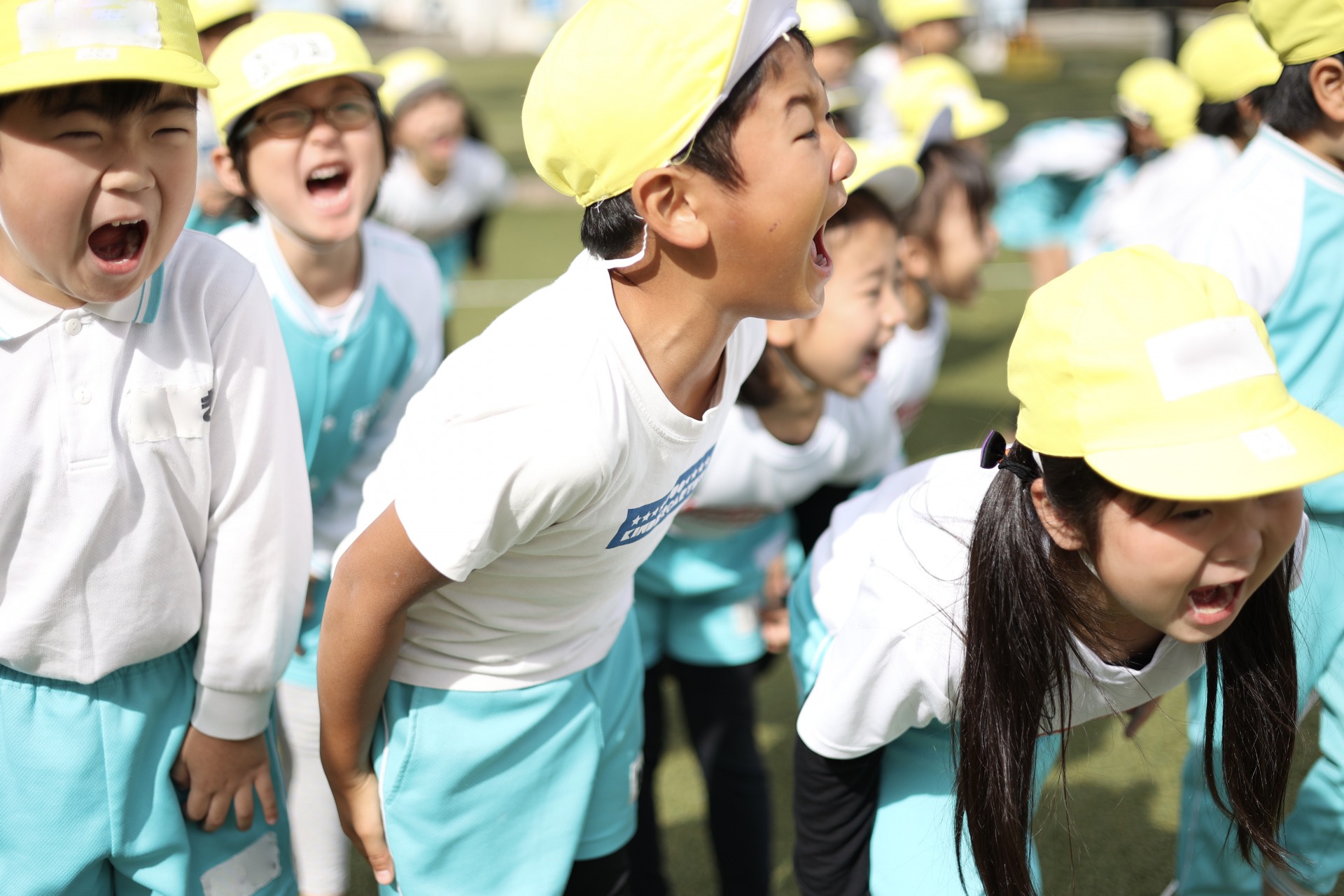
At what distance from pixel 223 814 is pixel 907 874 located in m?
1.01

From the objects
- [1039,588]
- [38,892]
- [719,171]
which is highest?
[719,171]

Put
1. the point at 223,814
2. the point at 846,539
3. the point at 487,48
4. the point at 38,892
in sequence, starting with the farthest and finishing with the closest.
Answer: the point at 487,48, the point at 846,539, the point at 223,814, the point at 38,892

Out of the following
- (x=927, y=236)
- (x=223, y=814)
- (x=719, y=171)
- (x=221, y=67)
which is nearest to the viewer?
(x=719, y=171)

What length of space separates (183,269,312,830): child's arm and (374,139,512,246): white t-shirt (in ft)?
13.0

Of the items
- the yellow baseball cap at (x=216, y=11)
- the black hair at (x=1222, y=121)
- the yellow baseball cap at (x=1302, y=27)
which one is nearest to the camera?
the yellow baseball cap at (x=1302, y=27)

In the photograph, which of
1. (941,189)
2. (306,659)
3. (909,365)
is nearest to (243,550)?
(306,659)

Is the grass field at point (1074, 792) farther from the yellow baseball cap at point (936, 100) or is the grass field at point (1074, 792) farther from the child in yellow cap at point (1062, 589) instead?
the yellow baseball cap at point (936, 100)

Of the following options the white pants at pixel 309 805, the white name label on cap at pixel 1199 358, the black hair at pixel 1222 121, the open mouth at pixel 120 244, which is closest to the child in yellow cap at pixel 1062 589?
the white name label on cap at pixel 1199 358

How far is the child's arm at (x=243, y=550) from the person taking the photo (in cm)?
178

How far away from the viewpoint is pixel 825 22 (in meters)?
6.48

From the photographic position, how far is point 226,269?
1.81 m

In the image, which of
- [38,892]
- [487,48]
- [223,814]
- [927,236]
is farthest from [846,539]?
[487,48]

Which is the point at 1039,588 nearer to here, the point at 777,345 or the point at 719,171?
the point at 719,171

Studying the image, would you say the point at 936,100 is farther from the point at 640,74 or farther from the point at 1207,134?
the point at 640,74
